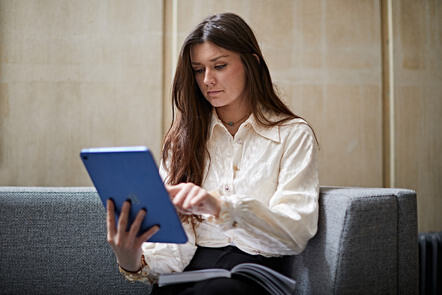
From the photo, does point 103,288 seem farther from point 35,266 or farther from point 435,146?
point 435,146

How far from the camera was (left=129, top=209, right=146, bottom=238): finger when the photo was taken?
92cm

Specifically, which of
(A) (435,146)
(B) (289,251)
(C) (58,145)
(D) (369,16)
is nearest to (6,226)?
(C) (58,145)

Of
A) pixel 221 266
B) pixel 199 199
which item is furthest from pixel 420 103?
pixel 199 199

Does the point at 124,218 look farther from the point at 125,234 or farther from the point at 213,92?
the point at 213,92

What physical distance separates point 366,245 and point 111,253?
843 millimetres

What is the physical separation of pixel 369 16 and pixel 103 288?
6.00 ft

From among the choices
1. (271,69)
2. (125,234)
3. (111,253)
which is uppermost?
(271,69)

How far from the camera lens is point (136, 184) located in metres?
0.88

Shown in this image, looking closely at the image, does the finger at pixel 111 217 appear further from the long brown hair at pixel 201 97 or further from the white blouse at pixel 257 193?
the long brown hair at pixel 201 97

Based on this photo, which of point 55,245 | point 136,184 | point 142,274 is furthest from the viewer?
point 55,245

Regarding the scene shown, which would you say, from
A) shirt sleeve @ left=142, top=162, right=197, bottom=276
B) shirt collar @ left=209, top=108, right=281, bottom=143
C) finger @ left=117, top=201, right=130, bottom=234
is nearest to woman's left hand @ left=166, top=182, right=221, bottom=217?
finger @ left=117, top=201, right=130, bottom=234

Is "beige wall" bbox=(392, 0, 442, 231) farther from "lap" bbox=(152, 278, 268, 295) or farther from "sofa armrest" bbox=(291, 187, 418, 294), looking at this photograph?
"lap" bbox=(152, 278, 268, 295)

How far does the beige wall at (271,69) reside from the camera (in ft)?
6.57

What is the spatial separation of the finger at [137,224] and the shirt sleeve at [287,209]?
179 mm
